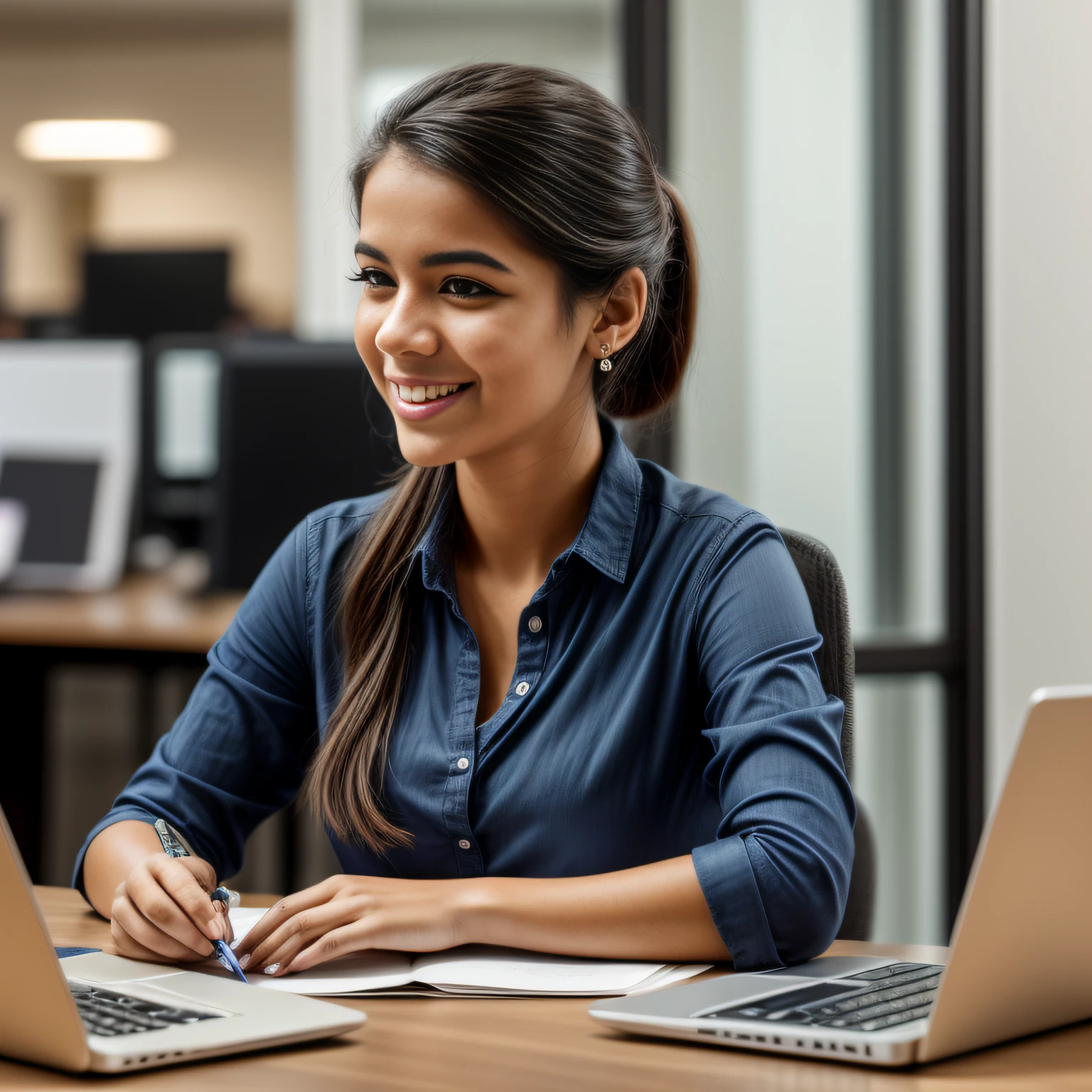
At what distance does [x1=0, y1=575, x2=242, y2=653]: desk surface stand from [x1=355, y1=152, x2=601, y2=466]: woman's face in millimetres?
1321

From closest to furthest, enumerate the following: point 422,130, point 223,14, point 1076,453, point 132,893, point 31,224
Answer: point 132,893 → point 422,130 → point 1076,453 → point 223,14 → point 31,224

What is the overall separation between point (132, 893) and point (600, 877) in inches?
12.2

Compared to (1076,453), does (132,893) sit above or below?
below

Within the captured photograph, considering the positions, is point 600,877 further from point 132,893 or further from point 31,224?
point 31,224

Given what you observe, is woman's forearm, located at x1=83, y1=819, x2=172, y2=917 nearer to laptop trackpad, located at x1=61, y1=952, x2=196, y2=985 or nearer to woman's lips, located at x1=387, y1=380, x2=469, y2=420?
laptop trackpad, located at x1=61, y1=952, x2=196, y2=985

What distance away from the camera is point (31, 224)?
814 centimetres

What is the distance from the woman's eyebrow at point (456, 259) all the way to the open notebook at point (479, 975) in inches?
19.1

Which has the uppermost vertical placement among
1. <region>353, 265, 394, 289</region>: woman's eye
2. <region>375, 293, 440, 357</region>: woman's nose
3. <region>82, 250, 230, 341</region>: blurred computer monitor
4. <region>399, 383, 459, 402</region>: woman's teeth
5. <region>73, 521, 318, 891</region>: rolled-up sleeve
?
<region>82, 250, 230, 341</region>: blurred computer monitor

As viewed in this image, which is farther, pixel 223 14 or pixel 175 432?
pixel 223 14

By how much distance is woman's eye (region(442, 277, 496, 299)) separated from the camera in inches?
41.6

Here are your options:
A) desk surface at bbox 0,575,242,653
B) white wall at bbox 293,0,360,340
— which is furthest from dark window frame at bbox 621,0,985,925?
white wall at bbox 293,0,360,340

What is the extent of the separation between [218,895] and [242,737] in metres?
0.24

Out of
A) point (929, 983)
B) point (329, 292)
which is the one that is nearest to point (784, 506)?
point (929, 983)

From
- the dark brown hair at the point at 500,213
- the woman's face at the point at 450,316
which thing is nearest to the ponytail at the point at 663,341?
the dark brown hair at the point at 500,213
